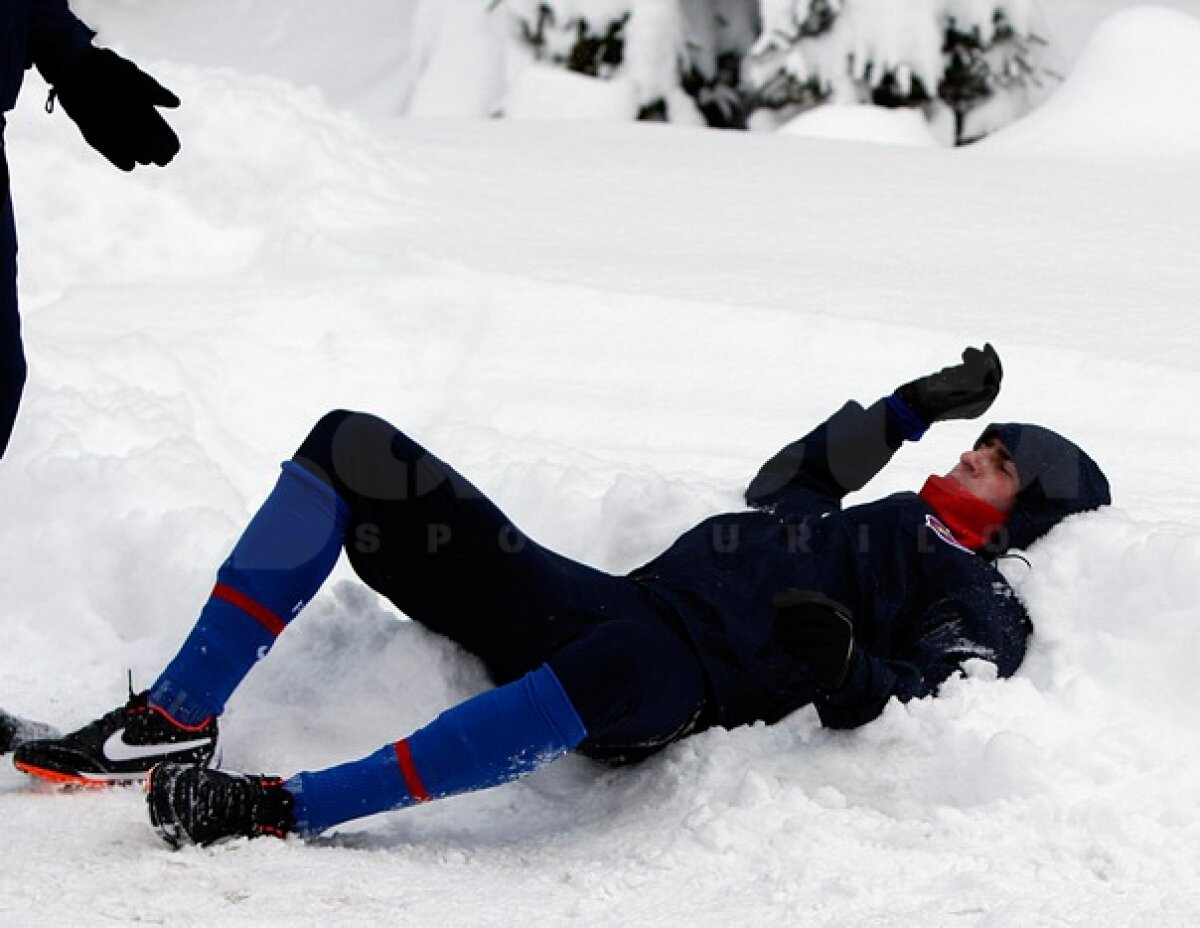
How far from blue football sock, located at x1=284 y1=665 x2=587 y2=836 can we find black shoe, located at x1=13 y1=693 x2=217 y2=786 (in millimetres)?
222

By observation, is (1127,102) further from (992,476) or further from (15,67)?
(15,67)

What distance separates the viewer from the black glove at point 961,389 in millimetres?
3197

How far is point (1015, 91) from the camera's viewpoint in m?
8.37

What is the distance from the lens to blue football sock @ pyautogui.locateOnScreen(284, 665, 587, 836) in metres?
2.41

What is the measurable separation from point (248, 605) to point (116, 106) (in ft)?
2.96

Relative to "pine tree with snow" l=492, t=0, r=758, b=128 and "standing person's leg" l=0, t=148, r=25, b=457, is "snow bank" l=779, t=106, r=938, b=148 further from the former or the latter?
"standing person's leg" l=0, t=148, r=25, b=457

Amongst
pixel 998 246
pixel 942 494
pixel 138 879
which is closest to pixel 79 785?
pixel 138 879

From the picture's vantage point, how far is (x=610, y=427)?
13.6ft

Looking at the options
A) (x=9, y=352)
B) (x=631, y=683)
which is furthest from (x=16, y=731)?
(x=631, y=683)

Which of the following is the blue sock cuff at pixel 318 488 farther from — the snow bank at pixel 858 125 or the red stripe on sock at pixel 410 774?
the snow bank at pixel 858 125

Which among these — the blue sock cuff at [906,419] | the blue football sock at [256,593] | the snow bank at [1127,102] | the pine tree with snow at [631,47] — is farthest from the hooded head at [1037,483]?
the pine tree with snow at [631,47]

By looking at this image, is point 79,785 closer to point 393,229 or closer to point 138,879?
point 138,879

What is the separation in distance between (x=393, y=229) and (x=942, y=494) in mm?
2618

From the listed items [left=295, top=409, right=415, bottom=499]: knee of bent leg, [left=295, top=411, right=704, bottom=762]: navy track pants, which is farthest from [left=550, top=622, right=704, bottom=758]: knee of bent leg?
[left=295, top=409, right=415, bottom=499]: knee of bent leg
